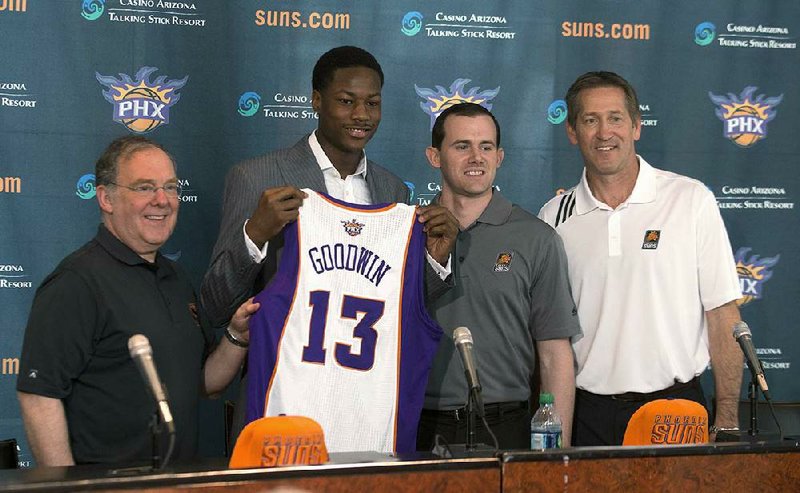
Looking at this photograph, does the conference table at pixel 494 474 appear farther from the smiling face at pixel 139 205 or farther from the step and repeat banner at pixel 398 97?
the step and repeat banner at pixel 398 97

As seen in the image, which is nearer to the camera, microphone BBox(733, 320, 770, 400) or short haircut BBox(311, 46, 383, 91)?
microphone BBox(733, 320, 770, 400)

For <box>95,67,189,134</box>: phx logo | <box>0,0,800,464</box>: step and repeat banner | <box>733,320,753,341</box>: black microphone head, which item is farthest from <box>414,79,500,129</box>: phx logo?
<box>733,320,753,341</box>: black microphone head

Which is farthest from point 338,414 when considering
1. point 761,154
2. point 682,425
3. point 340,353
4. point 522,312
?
point 761,154

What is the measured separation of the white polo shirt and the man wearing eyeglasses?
50.1 inches

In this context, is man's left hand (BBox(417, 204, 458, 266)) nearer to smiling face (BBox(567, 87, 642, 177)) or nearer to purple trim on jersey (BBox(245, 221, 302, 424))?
purple trim on jersey (BBox(245, 221, 302, 424))

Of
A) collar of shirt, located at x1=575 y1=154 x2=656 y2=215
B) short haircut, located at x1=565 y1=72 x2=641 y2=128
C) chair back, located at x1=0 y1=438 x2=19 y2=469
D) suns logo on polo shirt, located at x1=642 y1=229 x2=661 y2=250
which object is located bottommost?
A: chair back, located at x1=0 y1=438 x2=19 y2=469

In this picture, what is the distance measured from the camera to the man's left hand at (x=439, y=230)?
327 cm

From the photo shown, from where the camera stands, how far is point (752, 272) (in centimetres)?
520

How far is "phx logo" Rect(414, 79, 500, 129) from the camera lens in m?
4.92

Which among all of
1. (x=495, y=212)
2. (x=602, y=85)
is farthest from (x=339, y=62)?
(x=602, y=85)

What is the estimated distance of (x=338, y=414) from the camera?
3184 mm

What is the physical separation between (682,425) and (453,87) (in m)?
2.58

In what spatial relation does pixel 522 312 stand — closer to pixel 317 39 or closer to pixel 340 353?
pixel 340 353

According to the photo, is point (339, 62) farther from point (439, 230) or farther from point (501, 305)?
point (501, 305)
